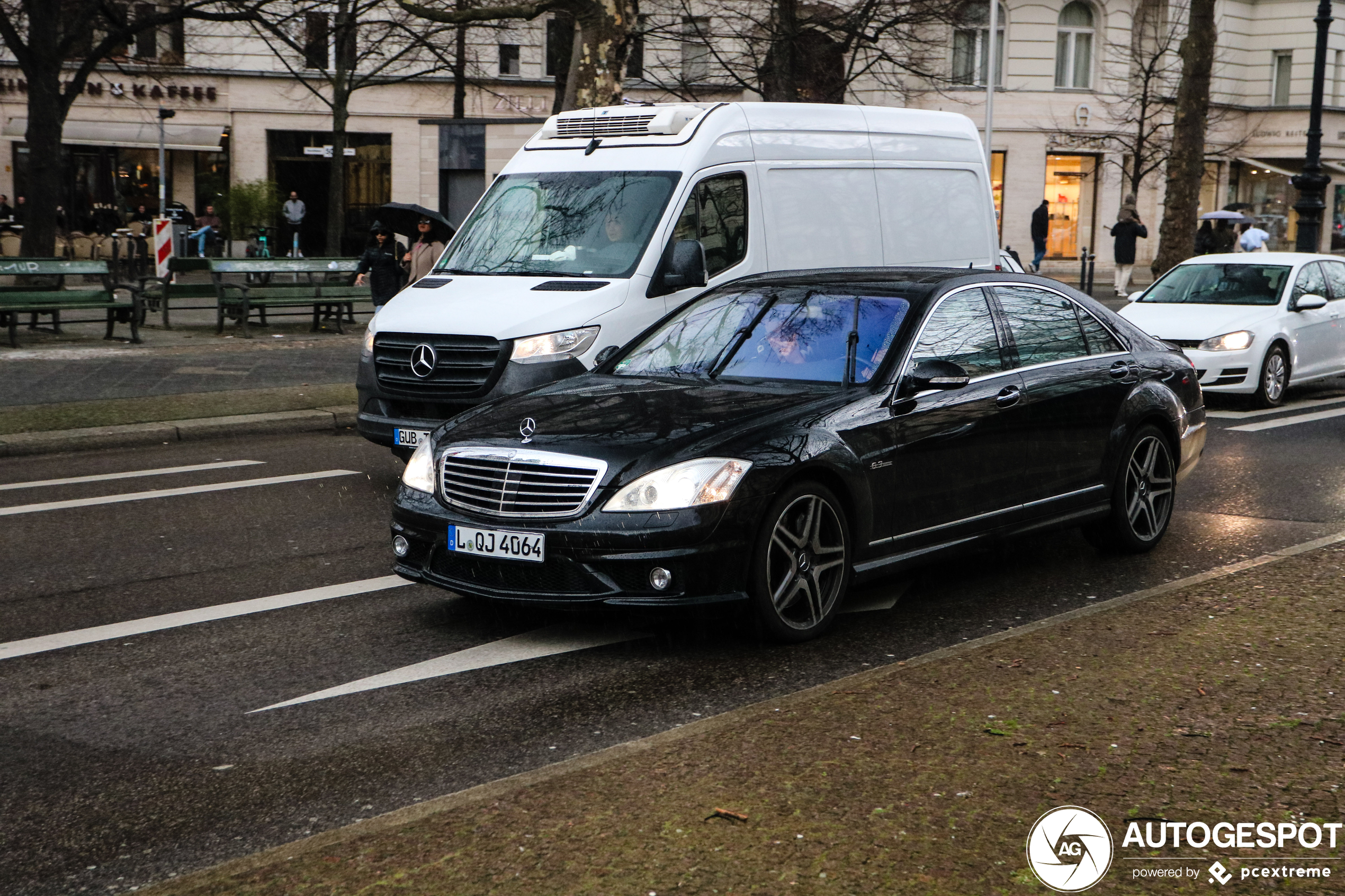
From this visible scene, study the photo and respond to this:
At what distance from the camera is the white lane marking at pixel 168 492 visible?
30.9ft

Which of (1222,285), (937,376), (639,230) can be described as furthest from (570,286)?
(1222,285)

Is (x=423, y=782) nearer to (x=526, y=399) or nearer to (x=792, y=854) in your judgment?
(x=792, y=854)

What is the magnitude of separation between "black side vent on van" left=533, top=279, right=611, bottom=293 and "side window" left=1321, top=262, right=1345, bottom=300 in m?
10.1

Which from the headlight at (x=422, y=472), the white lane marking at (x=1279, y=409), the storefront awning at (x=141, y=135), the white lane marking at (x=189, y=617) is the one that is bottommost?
the white lane marking at (x=189, y=617)

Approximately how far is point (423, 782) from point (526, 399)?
260 cm

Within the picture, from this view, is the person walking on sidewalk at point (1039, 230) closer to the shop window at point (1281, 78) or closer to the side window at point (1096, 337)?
the shop window at point (1281, 78)

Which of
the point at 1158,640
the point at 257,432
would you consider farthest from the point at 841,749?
the point at 257,432

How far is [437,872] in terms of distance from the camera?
3691 mm

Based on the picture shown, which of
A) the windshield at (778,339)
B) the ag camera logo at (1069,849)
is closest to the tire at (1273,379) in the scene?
the windshield at (778,339)

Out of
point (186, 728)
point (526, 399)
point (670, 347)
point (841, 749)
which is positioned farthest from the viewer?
point (670, 347)

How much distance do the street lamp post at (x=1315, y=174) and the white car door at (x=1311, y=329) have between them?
29.1 ft

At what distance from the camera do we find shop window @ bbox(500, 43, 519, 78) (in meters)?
45.5

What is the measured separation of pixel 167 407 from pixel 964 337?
8441 mm

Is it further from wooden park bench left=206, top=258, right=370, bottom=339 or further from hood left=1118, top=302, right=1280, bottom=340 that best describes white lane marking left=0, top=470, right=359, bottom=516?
wooden park bench left=206, top=258, right=370, bottom=339
